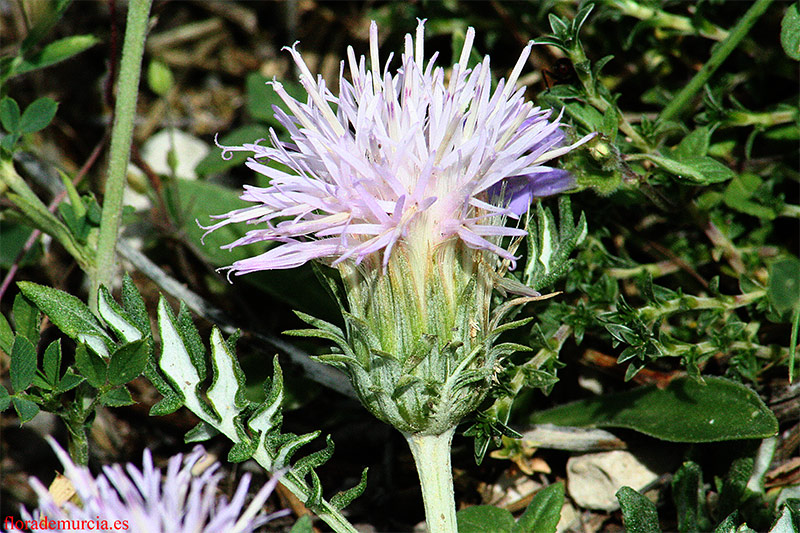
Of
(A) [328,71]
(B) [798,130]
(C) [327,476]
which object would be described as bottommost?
(C) [327,476]

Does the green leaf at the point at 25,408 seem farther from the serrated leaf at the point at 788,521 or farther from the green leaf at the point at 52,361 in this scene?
the serrated leaf at the point at 788,521

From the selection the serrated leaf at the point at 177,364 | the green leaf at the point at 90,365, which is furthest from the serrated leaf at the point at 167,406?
the green leaf at the point at 90,365

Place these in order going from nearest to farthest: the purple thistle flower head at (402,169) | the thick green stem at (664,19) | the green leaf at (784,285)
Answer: the purple thistle flower head at (402,169)
the green leaf at (784,285)
the thick green stem at (664,19)

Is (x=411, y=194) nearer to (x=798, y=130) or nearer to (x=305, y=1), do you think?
(x=798, y=130)

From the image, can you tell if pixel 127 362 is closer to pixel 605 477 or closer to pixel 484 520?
pixel 484 520

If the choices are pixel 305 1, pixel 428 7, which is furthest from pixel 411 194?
pixel 305 1

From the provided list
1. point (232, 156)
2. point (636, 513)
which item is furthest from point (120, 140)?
point (636, 513)
